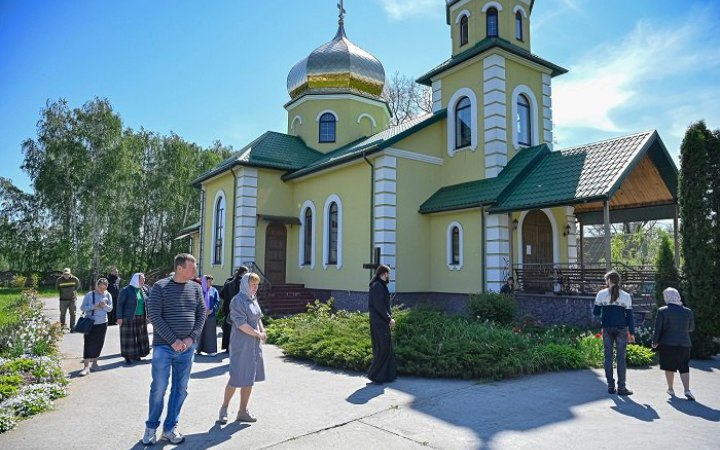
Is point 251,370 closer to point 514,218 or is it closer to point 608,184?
point 608,184

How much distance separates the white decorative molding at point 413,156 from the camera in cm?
1502

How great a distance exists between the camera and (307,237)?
18.6 meters

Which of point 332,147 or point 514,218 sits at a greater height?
point 332,147

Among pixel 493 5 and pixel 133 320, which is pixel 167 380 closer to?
pixel 133 320

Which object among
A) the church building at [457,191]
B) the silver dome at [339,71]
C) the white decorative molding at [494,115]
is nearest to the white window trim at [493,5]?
the church building at [457,191]

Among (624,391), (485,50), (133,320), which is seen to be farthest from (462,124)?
(133,320)

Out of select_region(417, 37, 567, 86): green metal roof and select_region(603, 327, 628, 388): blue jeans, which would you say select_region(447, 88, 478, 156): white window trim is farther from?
select_region(603, 327, 628, 388): blue jeans

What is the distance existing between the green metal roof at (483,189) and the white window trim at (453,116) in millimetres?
1218

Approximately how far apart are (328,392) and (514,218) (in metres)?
9.29

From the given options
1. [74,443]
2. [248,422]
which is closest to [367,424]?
[248,422]

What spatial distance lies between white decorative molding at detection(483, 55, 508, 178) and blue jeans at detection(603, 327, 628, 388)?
8250 mm

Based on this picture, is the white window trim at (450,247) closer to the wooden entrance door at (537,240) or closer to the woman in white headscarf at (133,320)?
the wooden entrance door at (537,240)

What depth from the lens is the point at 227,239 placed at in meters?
19.3

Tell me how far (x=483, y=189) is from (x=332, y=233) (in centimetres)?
556
